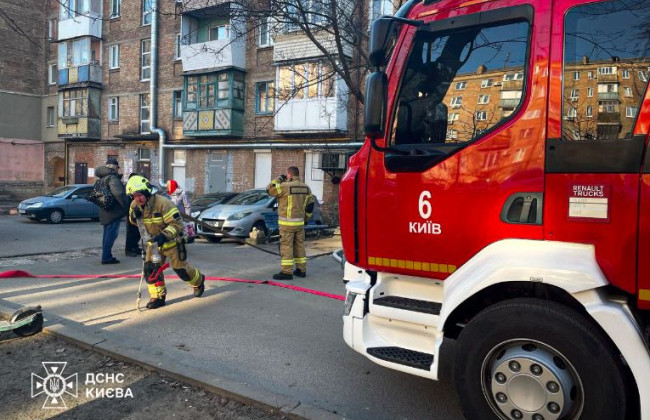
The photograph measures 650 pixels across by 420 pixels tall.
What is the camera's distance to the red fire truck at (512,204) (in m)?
2.52

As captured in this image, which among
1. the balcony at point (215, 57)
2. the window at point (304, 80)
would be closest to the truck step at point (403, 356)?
the window at point (304, 80)

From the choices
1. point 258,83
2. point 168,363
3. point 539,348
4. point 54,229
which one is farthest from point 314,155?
point 539,348

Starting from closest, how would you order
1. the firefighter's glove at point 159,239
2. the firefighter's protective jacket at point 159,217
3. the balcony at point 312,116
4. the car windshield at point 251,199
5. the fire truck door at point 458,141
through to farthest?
the fire truck door at point 458,141 < the firefighter's glove at point 159,239 < the firefighter's protective jacket at point 159,217 < the car windshield at point 251,199 < the balcony at point 312,116

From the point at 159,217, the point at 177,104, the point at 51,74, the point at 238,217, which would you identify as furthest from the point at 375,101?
the point at 51,74

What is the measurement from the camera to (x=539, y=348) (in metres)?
2.70

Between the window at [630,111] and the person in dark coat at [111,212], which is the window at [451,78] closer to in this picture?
the window at [630,111]

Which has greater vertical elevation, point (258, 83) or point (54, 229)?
point (258, 83)

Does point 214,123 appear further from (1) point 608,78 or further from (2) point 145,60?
(1) point 608,78

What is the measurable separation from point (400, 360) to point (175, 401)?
5.48 feet

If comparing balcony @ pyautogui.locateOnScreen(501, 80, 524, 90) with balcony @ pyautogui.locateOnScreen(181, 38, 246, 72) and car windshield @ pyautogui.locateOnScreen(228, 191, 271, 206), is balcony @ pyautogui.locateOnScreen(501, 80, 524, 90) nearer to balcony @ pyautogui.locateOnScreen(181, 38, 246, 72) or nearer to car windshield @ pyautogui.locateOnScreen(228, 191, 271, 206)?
car windshield @ pyautogui.locateOnScreen(228, 191, 271, 206)

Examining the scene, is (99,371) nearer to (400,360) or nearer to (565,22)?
(400,360)

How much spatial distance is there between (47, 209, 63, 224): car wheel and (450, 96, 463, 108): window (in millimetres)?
16525

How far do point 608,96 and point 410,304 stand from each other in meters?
1.72

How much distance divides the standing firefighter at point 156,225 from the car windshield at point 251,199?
699 cm
